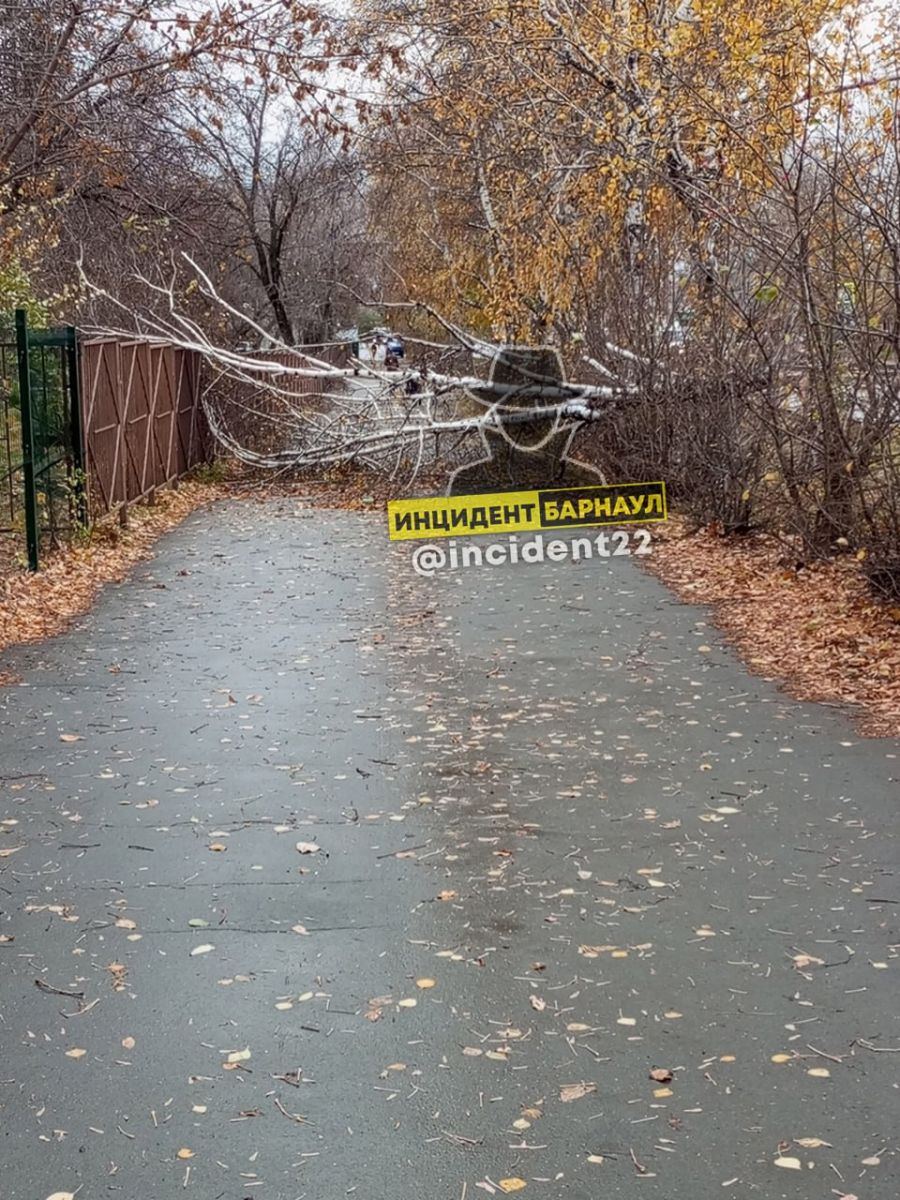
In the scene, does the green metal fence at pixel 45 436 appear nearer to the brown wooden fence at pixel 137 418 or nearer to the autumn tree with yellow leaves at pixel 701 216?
the brown wooden fence at pixel 137 418

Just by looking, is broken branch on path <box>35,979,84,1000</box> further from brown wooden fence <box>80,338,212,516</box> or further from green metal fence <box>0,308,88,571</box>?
brown wooden fence <box>80,338,212,516</box>

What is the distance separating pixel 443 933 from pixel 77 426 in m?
10.3

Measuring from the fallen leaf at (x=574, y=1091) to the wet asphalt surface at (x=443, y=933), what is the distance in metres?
0.02

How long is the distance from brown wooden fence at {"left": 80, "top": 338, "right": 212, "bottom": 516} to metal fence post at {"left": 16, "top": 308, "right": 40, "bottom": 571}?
2.47 metres

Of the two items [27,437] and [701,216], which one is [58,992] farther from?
[701,216]

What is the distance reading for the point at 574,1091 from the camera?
136 inches

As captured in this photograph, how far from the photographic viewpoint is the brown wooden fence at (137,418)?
14242mm

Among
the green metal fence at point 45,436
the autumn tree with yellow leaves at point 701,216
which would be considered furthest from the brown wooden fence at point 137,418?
the autumn tree with yellow leaves at point 701,216

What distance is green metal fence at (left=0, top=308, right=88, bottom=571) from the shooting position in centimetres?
1114

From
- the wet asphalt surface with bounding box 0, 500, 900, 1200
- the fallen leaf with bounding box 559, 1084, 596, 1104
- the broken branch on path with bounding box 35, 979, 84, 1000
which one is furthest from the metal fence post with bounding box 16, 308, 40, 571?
the fallen leaf with bounding box 559, 1084, 596, 1104

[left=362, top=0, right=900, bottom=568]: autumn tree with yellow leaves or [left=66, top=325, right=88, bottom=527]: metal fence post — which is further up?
[left=362, top=0, right=900, bottom=568]: autumn tree with yellow leaves

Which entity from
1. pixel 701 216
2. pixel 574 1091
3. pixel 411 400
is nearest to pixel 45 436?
pixel 411 400

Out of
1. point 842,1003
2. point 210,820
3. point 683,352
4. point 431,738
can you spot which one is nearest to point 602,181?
point 683,352

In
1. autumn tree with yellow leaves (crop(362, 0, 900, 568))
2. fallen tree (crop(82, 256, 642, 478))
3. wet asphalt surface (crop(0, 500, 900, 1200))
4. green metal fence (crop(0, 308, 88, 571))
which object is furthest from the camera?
fallen tree (crop(82, 256, 642, 478))
